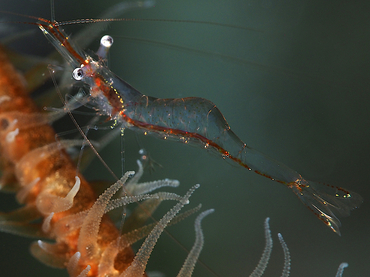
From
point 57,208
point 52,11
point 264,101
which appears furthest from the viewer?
point 264,101

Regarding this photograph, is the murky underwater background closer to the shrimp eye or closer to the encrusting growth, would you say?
the shrimp eye

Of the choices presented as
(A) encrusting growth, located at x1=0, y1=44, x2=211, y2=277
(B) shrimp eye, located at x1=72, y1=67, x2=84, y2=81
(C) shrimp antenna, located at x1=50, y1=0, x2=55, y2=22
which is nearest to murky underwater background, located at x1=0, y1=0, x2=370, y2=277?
(C) shrimp antenna, located at x1=50, y1=0, x2=55, y2=22

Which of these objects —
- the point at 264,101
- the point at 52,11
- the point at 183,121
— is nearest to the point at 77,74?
the point at 52,11

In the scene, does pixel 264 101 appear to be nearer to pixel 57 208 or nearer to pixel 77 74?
pixel 77 74

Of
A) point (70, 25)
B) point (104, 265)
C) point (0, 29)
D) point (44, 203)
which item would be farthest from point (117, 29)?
point (104, 265)

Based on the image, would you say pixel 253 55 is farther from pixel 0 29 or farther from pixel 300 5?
pixel 0 29
